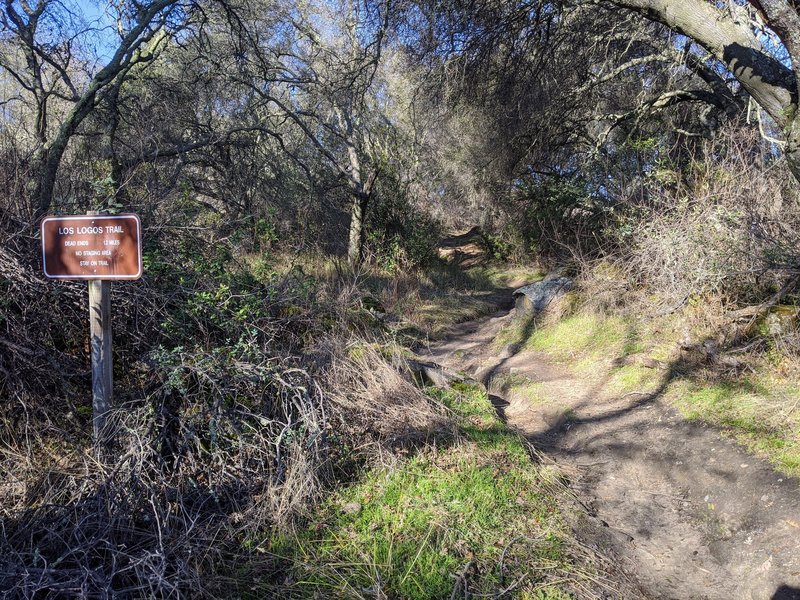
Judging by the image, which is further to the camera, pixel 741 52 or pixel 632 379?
pixel 632 379

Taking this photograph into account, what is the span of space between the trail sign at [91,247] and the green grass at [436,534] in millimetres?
1946

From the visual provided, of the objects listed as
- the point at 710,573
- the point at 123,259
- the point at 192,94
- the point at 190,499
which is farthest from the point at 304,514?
the point at 192,94

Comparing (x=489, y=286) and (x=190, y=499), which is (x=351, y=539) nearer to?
(x=190, y=499)

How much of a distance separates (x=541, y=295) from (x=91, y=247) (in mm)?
8191

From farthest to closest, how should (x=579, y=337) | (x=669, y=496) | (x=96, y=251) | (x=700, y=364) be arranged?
1. (x=579, y=337)
2. (x=700, y=364)
3. (x=669, y=496)
4. (x=96, y=251)

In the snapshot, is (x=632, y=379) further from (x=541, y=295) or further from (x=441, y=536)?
Answer: (x=441, y=536)

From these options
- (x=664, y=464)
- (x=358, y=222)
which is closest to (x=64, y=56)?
(x=358, y=222)

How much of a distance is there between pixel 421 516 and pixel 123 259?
2519 millimetres

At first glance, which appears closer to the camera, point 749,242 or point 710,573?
point 710,573

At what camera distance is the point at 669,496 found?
16.3 ft

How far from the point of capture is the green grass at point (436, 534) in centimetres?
339

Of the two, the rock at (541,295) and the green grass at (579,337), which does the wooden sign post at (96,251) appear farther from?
the rock at (541,295)

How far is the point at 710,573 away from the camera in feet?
13.1

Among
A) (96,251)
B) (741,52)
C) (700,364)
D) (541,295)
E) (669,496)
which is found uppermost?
(741,52)
